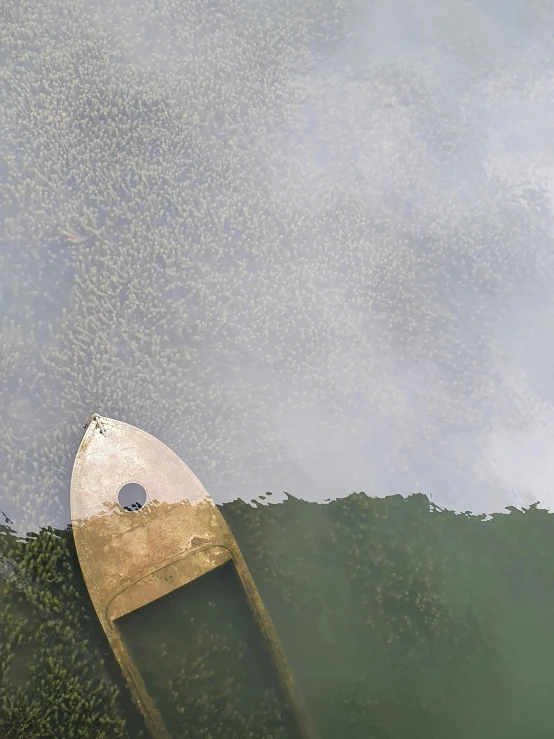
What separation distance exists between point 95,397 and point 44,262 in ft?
3.91

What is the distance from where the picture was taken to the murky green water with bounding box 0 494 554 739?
3771 millimetres

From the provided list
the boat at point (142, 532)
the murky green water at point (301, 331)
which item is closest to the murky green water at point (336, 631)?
the murky green water at point (301, 331)

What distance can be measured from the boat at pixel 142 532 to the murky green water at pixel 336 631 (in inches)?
7.1

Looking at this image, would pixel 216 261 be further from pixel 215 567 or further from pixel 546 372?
pixel 546 372

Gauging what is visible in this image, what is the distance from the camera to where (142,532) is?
3.92 m

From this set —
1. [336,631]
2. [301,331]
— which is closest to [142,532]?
[336,631]

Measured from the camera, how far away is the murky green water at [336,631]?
377 centimetres

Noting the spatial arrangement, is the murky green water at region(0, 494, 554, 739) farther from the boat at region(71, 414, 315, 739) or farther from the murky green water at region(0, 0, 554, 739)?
the boat at region(71, 414, 315, 739)

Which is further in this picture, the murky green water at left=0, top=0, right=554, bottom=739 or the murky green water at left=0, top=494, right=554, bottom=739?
the murky green water at left=0, top=0, right=554, bottom=739

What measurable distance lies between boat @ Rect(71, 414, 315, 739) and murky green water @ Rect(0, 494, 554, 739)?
181 millimetres

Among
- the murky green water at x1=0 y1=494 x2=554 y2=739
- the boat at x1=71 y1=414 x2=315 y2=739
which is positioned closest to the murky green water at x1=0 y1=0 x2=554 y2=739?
the murky green water at x1=0 y1=494 x2=554 y2=739

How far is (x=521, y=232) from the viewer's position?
5.27 m

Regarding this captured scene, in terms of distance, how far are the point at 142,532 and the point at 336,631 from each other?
168cm

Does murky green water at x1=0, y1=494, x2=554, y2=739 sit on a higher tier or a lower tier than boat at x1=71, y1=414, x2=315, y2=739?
lower
